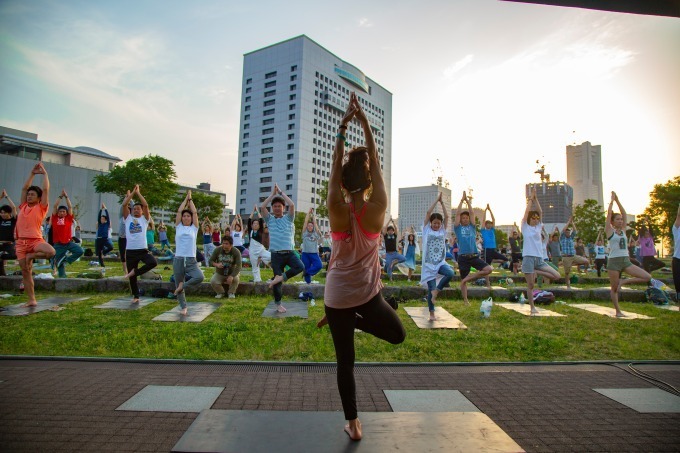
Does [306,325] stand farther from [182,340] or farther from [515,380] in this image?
[515,380]

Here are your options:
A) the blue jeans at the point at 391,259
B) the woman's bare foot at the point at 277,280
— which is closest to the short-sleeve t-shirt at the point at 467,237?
the woman's bare foot at the point at 277,280

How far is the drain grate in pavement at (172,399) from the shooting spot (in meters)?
3.78

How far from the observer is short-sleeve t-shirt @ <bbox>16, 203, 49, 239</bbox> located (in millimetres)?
7740

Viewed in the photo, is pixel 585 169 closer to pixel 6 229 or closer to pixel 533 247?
pixel 533 247

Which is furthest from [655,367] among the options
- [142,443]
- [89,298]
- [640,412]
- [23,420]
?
[89,298]

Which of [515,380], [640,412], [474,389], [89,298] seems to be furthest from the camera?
[89,298]

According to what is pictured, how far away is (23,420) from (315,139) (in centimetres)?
9315

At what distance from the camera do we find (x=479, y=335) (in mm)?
6738

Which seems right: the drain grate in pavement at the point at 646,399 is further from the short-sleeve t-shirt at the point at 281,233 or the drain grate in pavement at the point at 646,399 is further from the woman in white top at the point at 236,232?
the woman in white top at the point at 236,232

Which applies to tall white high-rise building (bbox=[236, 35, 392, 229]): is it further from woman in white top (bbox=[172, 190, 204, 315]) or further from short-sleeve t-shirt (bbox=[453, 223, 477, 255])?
woman in white top (bbox=[172, 190, 204, 315])

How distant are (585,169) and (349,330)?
140255 millimetres

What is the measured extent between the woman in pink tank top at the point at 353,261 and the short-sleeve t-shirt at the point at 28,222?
7624 mm

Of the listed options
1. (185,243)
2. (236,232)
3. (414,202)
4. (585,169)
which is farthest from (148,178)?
(585,169)

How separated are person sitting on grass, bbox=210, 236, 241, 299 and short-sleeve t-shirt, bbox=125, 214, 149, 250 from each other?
5.68ft
